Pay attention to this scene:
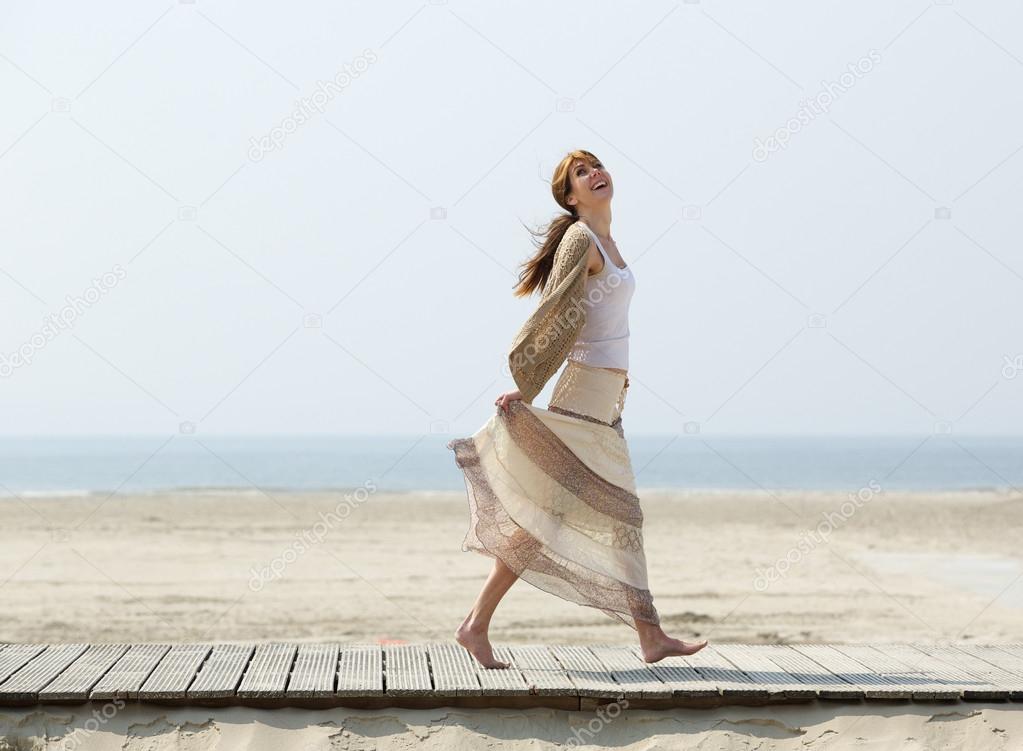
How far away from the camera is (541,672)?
456 cm

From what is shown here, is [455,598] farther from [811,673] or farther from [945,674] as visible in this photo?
[945,674]

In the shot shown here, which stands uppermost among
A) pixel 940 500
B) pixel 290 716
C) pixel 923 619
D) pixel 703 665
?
A: pixel 940 500

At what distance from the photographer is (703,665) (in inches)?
190

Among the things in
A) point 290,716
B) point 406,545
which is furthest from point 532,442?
point 406,545

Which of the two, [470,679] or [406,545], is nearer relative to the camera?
[470,679]

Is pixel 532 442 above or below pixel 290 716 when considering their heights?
above

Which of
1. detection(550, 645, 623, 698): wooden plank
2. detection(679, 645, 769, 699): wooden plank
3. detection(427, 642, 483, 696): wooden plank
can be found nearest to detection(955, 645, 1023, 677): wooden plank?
detection(679, 645, 769, 699): wooden plank

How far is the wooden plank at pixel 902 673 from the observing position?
4.32 meters

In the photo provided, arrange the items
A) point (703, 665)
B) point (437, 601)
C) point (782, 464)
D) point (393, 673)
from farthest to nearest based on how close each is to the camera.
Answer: point (782, 464), point (437, 601), point (703, 665), point (393, 673)

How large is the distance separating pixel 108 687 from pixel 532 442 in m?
1.87

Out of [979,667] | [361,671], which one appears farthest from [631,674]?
[979,667]

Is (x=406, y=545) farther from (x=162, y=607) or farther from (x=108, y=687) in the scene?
(x=108, y=687)

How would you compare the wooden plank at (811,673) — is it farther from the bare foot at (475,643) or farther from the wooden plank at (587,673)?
the bare foot at (475,643)

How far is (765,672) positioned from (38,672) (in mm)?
2968
